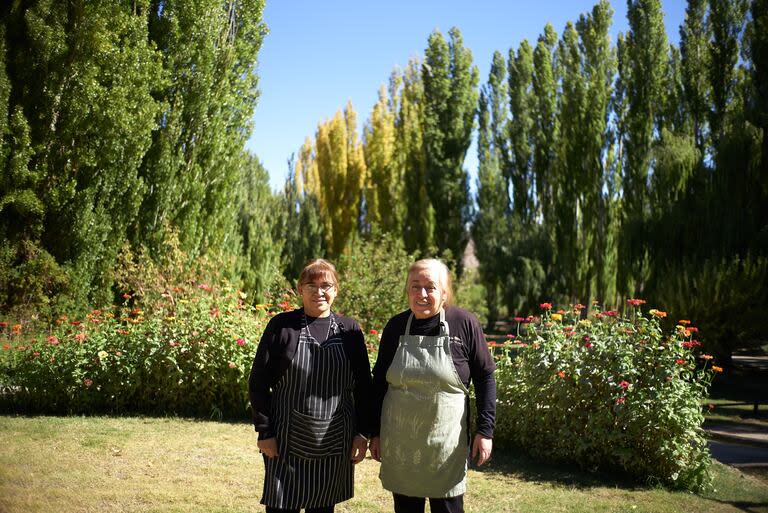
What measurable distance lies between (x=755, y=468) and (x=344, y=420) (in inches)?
194

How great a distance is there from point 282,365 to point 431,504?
865 mm

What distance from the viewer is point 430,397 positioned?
280 centimetres

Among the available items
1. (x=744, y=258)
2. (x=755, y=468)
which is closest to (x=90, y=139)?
(x=755, y=468)

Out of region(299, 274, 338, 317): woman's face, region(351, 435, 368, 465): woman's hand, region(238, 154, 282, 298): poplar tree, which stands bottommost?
region(351, 435, 368, 465): woman's hand

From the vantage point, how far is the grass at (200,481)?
180 inches

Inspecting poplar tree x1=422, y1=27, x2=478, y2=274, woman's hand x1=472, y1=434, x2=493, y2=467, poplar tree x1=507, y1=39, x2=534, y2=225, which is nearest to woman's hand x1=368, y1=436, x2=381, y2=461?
woman's hand x1=472, y1=434, x2=493, y2=467

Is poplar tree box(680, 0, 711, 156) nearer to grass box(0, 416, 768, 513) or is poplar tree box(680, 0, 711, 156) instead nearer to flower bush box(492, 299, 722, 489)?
flower bush box(492, 299, 722, 489)

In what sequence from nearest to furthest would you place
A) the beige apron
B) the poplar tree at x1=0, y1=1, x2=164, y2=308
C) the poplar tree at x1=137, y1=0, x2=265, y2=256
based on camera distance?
the beige apron, the poplar tree at x1=0, y1=1, x2=164, y2=308, the poplar tree at x1=137, y1=0, x2=265, y2=256

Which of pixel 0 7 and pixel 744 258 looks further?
pixel 744 258

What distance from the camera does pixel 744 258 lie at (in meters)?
12.5

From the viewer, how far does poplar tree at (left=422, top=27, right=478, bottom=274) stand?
2233 centimetres

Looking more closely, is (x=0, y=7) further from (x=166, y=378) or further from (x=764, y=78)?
(x=764, y=78)

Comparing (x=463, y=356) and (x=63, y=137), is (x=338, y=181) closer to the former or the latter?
(x=63, y=137)

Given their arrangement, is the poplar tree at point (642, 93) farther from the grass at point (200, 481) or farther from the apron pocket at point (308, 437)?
the apron pocket at point (308, 437)
